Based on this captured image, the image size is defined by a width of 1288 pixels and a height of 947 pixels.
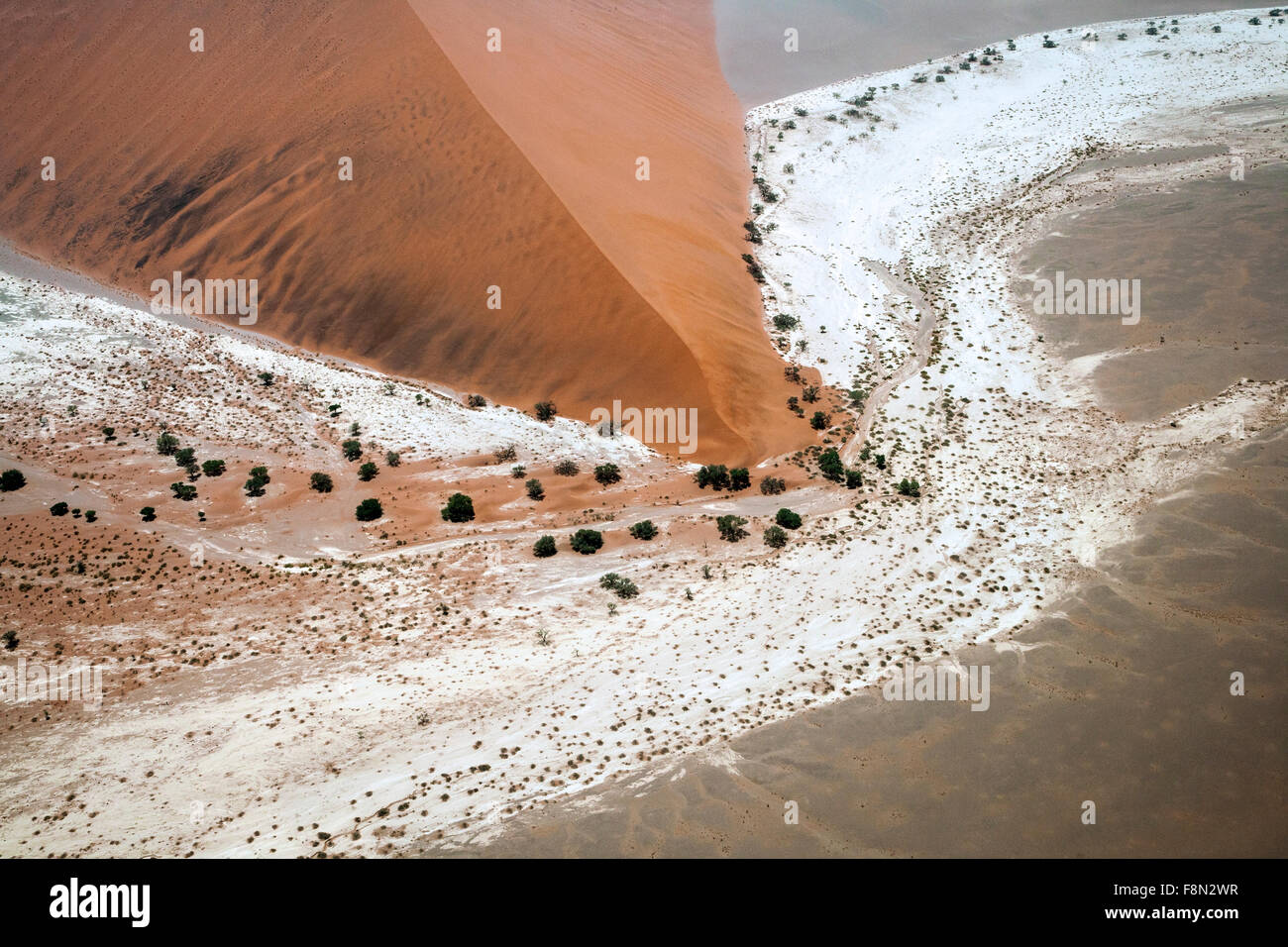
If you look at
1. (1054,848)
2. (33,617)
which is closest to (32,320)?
(33,617)

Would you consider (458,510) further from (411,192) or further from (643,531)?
(411,192)

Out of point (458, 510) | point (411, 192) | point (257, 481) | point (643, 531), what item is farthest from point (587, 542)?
point (411, 192)

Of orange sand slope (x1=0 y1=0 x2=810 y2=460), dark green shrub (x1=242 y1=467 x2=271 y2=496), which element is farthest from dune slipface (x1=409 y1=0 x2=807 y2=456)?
dark green shrub (x1=242 y1=467 x2=271 y2=496)

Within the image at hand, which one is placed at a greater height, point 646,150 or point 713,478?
point 646,150

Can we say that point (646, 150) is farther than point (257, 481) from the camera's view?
Yes

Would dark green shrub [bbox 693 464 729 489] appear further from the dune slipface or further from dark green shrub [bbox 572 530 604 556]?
dark green shrub [bbox 572 530 604 556]

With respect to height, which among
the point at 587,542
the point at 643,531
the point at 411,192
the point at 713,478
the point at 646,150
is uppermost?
the point at 646,150

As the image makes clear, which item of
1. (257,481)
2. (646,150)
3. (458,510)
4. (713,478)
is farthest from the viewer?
(646,150)

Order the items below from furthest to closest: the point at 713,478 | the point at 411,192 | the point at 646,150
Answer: the point at 646,150 < the point at 411,192 < the point at 713,478

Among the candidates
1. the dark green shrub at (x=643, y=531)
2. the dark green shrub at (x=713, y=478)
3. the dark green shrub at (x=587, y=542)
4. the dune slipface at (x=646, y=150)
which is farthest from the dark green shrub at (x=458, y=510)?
the dune slipface at (x=646, y=150)
